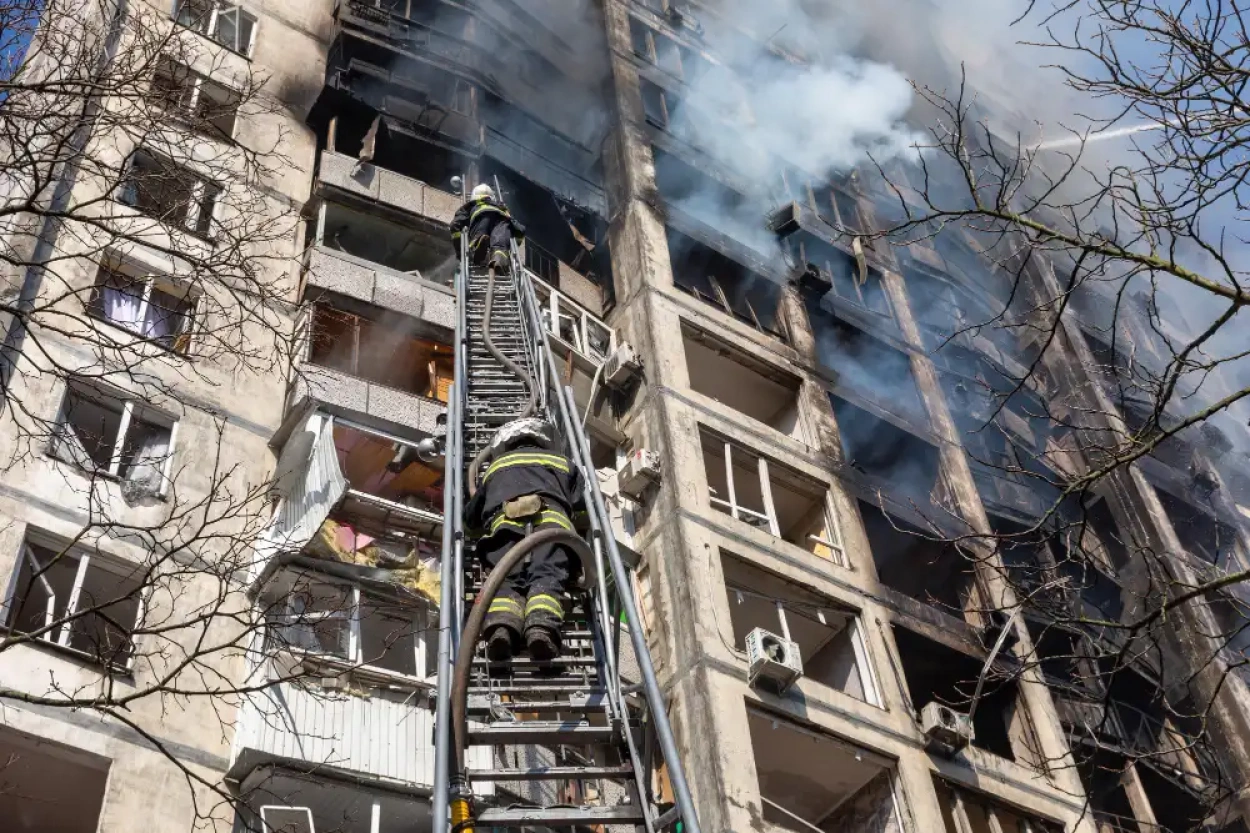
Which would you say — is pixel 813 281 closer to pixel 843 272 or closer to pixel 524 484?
pixel 843 272

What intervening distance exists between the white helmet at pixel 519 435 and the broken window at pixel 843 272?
20.7m

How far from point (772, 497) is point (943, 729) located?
16.8 feet

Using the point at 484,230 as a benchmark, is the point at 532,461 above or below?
below

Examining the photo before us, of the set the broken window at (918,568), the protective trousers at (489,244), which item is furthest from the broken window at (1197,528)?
Answer: the protective trousers at (489,244)

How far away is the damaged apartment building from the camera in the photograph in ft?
46.0

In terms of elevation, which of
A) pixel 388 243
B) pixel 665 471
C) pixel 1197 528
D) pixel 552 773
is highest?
pixel 1197 528

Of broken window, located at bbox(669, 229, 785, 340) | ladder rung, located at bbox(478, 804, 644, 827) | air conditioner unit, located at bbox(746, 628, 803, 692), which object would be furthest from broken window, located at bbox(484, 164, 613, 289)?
ladder rung, located at bbox(478, 804, 644, 827)

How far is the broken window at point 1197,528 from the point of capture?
33156 millimetres

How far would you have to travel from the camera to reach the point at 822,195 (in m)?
32.0

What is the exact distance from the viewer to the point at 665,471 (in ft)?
67.4

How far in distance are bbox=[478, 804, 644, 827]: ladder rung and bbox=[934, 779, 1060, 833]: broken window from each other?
1397 cm

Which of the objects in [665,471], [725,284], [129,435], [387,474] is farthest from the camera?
[725,284]

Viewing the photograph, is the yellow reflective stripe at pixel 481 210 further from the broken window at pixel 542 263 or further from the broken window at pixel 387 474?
the broken window at pixel 542 263

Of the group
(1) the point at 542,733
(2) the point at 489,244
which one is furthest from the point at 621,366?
(1) the point at 542,733
